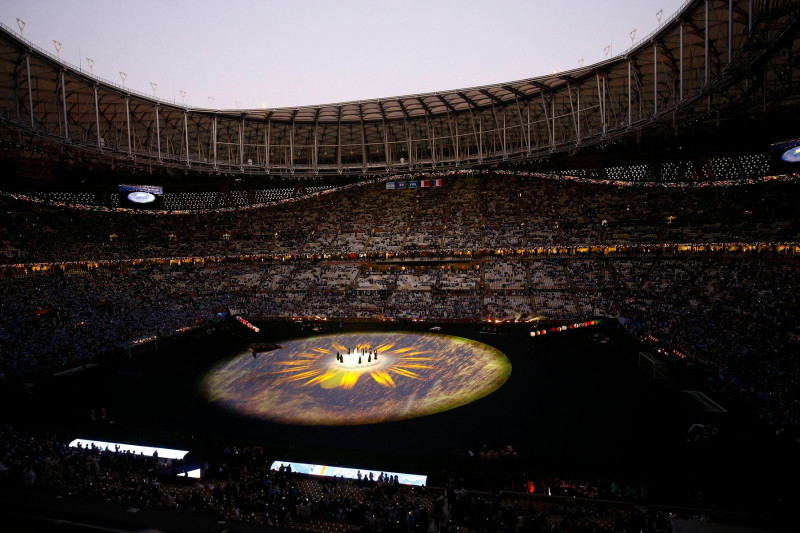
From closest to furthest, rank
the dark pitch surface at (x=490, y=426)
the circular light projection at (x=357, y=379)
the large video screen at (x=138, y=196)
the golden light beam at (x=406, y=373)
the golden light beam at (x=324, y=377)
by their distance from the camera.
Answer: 1. the dark pitch surface at (x=490, y=426)
2. the circular light projection at (x=357, y=379)
3. the golden light beam at (x=324, y=377)
4. the golden light beam at (x=406, y=373)
5. the large video screen at (x=138, y=196)

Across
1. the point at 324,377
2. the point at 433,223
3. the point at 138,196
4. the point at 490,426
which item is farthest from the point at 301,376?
the point at 138,196

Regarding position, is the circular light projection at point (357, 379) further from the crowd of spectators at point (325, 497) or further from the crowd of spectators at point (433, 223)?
the crowd of spectators at point (433, 223)

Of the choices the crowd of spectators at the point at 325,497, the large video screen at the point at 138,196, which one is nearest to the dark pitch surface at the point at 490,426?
the crowd of spectators at the point at 325,497

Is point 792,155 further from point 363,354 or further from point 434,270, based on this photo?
point 363,354

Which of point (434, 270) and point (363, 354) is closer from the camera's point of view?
point (363, 354)

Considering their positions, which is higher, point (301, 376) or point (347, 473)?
point (301, 376)

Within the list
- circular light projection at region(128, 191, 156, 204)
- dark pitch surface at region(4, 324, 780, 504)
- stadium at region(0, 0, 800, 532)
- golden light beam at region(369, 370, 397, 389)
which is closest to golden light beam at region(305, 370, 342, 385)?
stadium at region(0, 0, 800, 532)
